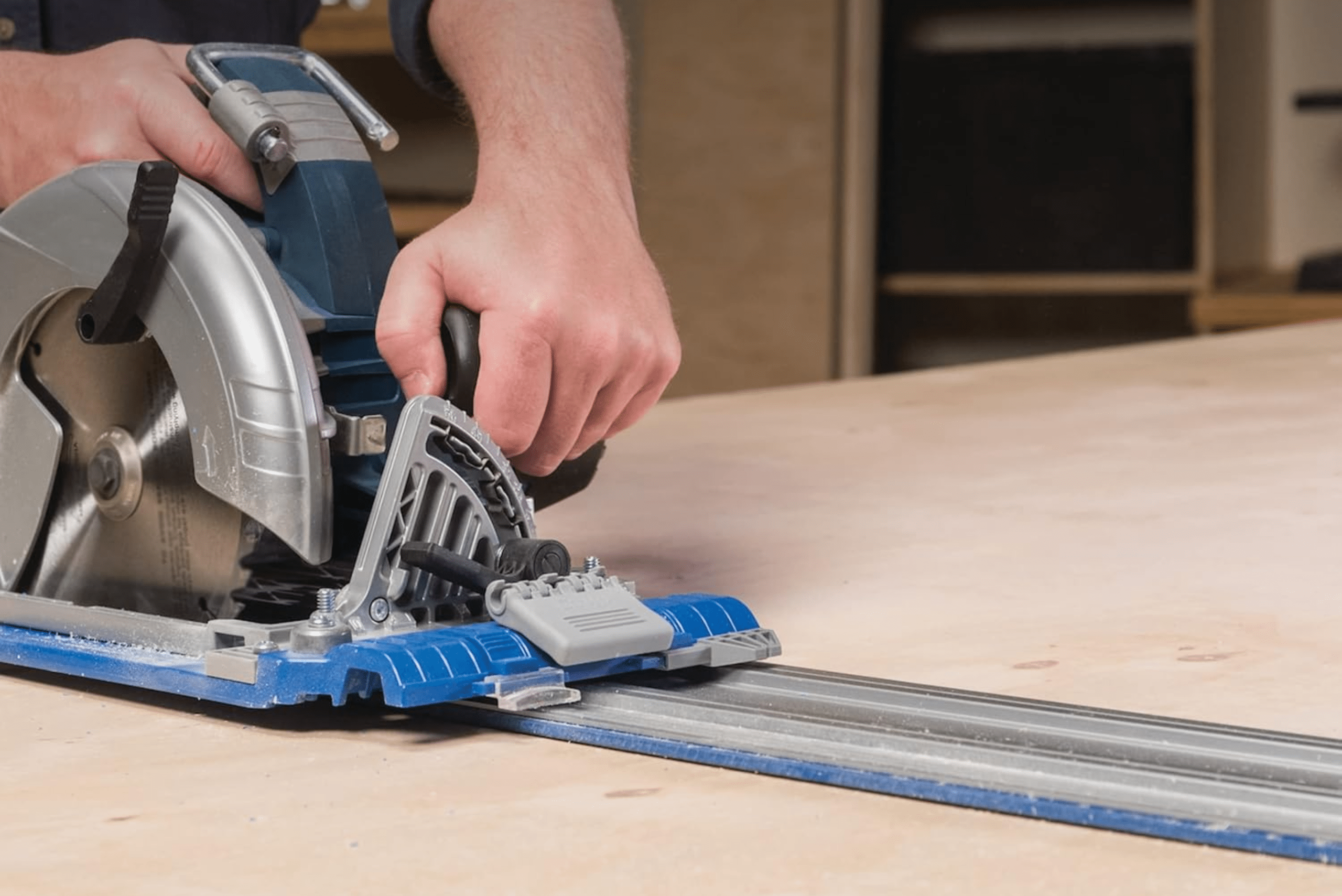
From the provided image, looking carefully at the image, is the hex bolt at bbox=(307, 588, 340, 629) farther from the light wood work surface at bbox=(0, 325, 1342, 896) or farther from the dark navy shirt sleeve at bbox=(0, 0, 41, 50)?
the dark navy shirt sleeve at bbox=(0, 0, 41, 50)

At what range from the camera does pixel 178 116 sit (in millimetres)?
1094

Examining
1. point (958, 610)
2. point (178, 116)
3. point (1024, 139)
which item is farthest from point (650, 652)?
point (1024, 139)

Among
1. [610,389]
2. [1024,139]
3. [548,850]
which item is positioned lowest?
[548,850]

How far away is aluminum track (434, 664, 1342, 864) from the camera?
75cm

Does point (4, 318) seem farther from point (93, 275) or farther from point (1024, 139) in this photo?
point (1024, 139)

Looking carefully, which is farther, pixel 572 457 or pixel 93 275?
pixel 572 457

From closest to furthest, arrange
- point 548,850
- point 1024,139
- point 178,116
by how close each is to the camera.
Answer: point 548,850 → point 178,116 → point 1024,139

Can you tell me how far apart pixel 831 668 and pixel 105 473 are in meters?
0.49

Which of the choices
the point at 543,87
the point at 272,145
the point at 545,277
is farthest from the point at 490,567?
the point at 543,87

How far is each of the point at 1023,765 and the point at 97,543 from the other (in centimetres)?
66

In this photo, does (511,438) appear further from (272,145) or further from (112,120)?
(112,120)

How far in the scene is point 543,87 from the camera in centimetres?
129

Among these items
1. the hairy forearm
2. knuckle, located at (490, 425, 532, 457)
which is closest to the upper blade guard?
knuckle, located at (490, 425, 532, 457)

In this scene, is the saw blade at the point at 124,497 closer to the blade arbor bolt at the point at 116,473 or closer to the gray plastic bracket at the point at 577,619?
the blade arbor bolt at the point at 116,473
